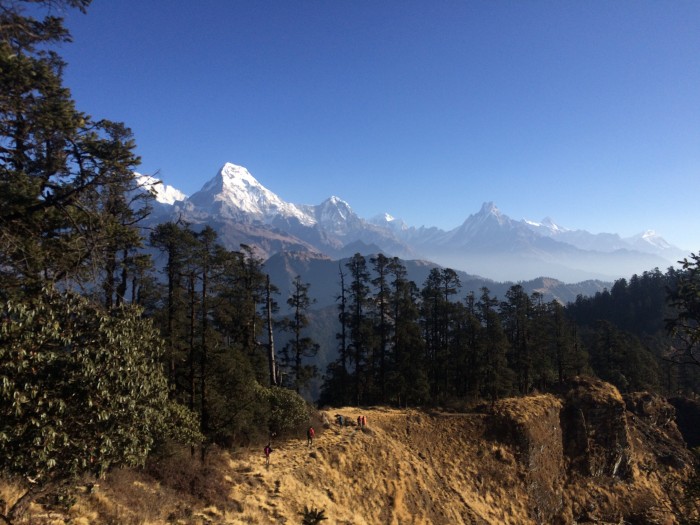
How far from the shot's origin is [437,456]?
1198 inches

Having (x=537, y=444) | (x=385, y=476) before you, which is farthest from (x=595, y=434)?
(x=385, y=476)

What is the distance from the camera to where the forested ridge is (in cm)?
754

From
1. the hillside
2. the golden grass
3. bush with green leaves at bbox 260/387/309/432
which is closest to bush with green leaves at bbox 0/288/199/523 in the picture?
the golden grass

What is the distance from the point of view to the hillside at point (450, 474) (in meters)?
14.8

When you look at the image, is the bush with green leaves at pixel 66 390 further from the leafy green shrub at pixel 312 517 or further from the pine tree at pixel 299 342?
the pine tree at pixel 299 342

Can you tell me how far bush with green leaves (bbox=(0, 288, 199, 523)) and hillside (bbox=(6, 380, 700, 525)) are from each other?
4.27 m

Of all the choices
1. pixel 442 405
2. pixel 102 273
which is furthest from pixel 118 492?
pixel 442 405

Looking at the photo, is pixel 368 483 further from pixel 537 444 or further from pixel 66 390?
pixel 66 390

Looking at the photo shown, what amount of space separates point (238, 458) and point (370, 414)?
1436cm

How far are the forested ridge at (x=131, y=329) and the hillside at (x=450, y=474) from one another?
6.51 feet

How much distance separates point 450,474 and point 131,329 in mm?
28247

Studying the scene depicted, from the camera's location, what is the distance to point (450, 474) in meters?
29.1

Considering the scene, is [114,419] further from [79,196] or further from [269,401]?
[269,401]

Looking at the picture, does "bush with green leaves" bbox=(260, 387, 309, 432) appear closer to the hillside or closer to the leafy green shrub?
the hillside
